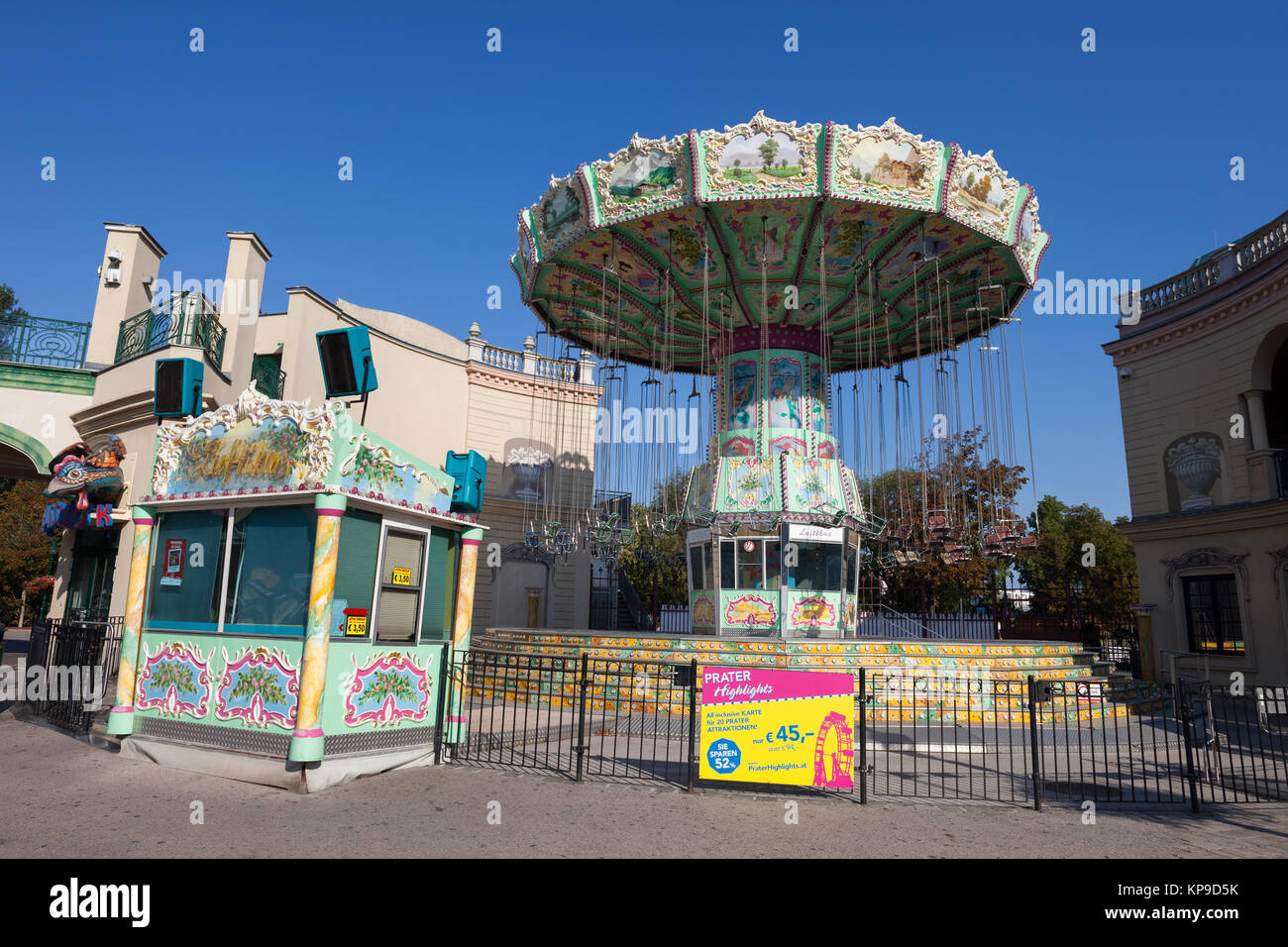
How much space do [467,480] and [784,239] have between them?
9.65 metres

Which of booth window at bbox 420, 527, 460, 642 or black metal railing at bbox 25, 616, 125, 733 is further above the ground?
booth window at bbox 420, 527, 460, 642

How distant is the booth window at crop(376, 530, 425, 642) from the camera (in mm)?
8125

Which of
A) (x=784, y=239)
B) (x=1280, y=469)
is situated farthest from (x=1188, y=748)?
(x=1280, y=469)

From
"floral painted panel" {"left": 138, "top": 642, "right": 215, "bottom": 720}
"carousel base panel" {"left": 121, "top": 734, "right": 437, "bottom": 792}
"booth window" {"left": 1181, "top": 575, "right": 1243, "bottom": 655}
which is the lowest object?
"carousel base panel" {"left": 121, "top": 734, "right": 437, "bottom": 792}

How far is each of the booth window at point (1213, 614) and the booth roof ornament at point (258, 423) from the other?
21.0 meters

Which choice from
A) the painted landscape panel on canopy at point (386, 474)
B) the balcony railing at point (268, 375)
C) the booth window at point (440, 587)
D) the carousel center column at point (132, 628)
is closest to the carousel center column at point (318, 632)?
the painted landscape panel on canopy at point (386, 474)

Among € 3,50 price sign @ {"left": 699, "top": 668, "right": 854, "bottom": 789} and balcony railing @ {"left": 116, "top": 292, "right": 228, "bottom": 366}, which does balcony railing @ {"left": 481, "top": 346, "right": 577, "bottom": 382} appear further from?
€ 3,50 price sign @ {"left": 699, "top": 668, "right": 854, "bottom": 789}

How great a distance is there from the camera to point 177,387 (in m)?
9.41

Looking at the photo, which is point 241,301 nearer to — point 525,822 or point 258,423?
point 258,423

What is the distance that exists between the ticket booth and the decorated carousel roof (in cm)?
858

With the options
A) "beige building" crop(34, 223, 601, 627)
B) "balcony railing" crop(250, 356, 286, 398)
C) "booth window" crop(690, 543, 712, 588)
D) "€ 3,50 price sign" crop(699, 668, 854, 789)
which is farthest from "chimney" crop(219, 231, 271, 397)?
"€ 3,50 price sign" crop(699, 668, 854, 789)

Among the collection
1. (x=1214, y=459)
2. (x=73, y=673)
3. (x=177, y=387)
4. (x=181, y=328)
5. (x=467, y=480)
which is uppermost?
(x=181, y=328)

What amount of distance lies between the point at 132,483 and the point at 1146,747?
17.6 meters

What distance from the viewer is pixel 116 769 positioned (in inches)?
304
